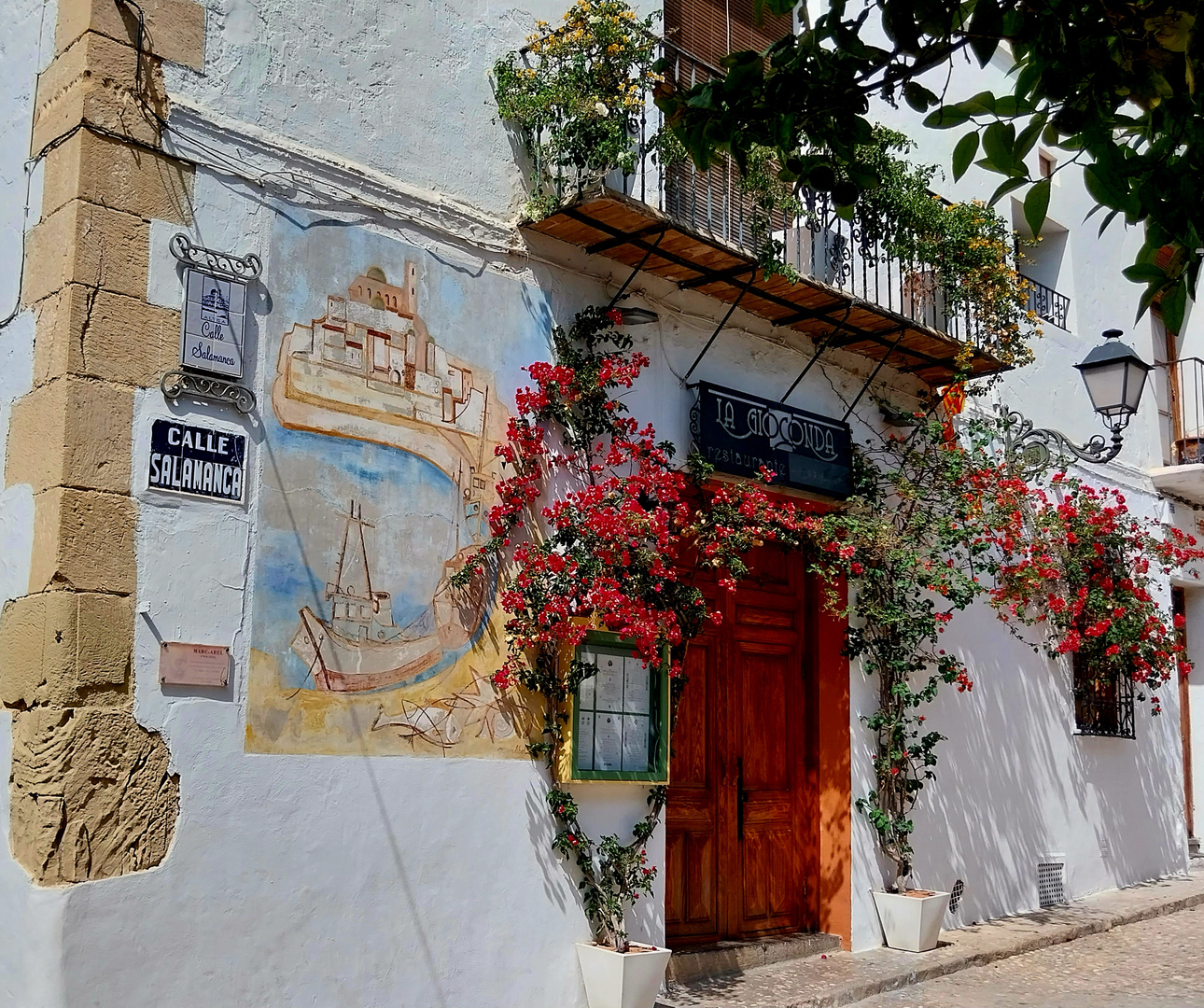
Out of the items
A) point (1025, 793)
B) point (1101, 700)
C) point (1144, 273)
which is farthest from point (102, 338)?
point (1101, 700)

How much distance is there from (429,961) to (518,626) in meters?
1.64

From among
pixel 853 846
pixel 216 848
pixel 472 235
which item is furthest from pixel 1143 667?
pixel 216 848

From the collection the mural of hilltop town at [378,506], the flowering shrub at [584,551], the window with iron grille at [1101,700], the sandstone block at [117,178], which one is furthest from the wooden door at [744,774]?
the sandstone block at [117,178]

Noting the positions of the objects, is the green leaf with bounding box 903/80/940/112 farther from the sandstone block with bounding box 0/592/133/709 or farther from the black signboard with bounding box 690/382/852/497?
the black signboard with bounding box 690/382/852/497

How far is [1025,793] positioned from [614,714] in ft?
16.2

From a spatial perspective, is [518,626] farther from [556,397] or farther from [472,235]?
[472,235]

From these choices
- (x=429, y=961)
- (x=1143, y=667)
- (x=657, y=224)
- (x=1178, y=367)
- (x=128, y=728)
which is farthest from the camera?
(x=1178, y=367)

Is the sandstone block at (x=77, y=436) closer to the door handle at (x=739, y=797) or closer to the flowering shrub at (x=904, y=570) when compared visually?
the flowering shrub at (x=904, y=570)

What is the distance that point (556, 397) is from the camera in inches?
277

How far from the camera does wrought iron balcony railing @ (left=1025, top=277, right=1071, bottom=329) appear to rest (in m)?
12.3

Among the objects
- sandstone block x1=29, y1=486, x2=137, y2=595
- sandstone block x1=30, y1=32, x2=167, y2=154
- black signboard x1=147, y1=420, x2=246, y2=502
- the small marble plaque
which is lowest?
the small marble plaque

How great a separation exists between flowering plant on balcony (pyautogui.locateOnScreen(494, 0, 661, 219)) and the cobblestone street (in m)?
4.96

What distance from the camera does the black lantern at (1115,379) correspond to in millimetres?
10008

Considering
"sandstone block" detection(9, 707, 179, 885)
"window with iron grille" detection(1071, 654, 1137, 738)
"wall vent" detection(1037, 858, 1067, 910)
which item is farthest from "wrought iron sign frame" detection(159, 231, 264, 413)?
"window with iron grille" detection(1071, 654, 1137, 738)
